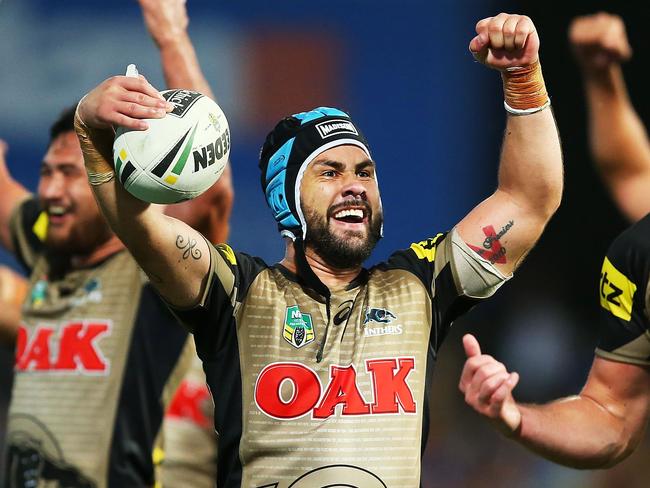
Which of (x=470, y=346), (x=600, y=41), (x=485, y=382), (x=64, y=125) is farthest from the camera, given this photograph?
(x=64, y=125)

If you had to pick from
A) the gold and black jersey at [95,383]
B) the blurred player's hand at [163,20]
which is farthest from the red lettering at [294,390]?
the blurred player's hand at [163,20]

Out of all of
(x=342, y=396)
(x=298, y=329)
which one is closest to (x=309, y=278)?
(x=298, y=329)

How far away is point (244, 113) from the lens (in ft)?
36.2

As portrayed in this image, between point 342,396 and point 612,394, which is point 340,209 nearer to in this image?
point 342,396

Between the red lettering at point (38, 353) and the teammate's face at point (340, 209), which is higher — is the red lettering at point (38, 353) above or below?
below

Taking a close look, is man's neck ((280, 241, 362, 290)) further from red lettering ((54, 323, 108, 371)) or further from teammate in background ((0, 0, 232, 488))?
red lettering ((54, 323, 108, 371))

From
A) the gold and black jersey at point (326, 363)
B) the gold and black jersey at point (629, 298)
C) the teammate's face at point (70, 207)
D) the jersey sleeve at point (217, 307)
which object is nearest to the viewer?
the gold and black jersey at point (326, 363)

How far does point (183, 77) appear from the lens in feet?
20.1

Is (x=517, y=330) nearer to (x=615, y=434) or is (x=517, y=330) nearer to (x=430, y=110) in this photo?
(x=430, y=110)

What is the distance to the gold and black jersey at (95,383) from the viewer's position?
19.6 ft

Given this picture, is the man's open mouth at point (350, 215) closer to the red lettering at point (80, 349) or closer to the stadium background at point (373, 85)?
the red lettering at point (80, 349)

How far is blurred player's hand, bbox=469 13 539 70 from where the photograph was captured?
416 centimetres

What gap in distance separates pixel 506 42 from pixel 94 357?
9.63ft

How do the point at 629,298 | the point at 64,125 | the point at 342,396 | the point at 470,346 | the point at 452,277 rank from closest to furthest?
the point at 470,346, the point at 342,396, the point at 452,277, the point at 629,298, the point at 64,125
